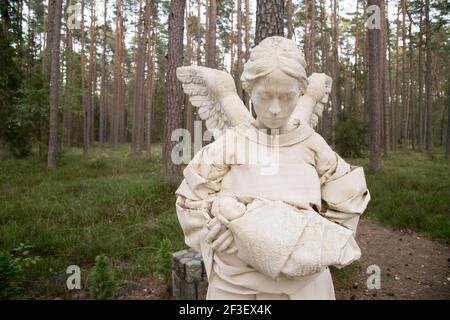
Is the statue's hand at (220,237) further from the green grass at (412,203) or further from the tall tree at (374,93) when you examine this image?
the tall tree at (374,93)

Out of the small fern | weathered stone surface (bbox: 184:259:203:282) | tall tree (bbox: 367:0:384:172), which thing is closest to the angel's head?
weathered stone surface (bbox: 184:259:203:282)

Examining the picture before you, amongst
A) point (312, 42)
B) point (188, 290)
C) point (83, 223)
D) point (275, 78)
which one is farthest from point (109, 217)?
point (312, 42)

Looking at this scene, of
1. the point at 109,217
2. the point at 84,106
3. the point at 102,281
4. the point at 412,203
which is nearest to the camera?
the point at 102,281

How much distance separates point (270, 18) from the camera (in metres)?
3.71

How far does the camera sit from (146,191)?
23.6 feet

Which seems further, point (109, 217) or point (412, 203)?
point (412, 203)

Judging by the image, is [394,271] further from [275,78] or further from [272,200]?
[275,78]

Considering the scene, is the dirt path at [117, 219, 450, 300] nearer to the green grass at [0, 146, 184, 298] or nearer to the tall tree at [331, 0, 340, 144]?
the green grass at [0, 146, 184, 298]

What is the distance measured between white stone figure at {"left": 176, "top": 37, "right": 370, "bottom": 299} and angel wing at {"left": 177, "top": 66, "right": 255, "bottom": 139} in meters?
0.39

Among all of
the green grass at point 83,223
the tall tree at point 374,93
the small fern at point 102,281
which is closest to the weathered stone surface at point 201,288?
the small fern at point 102,281

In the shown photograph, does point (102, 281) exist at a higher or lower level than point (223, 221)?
lower

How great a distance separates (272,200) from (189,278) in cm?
246

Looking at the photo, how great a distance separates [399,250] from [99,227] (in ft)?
17.0
